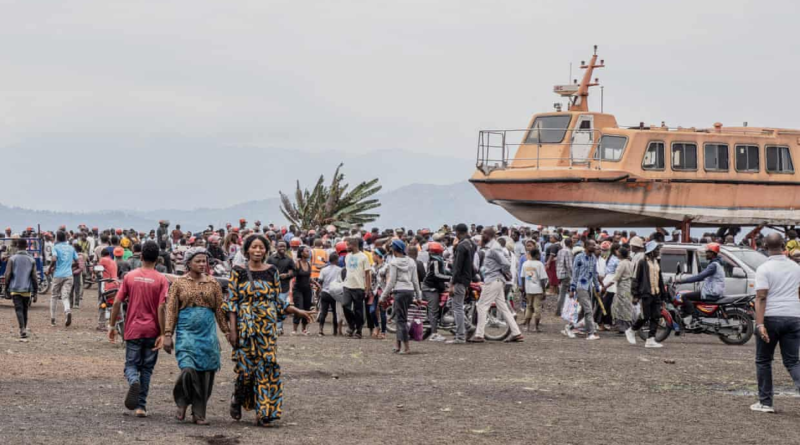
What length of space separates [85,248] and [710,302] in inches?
635

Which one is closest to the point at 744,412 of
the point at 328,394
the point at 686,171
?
the point at 328,394

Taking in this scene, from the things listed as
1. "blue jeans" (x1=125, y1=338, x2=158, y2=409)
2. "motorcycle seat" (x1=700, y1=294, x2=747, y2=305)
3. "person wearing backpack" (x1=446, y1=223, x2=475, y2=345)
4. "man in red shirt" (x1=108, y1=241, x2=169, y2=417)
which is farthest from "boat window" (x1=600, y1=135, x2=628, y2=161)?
"blue jeans" (x1=125, y1=338, x2=158, y2=409)

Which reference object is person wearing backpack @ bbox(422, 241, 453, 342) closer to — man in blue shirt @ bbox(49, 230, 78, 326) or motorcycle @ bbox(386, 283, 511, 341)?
motorcycle @ bbox(386, 283, 511, 341)

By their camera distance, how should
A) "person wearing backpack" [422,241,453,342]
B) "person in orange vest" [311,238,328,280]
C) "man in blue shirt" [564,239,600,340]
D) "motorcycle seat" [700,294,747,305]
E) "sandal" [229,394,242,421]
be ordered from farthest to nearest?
1. "person in orange vest" [311,238,328,280]
2. "man in blue shirt" [564,239,600,340]
3. "motorcycle seat" [700,294,747,305]
4. "person wearing backpack" [422,241,453,342]
5. "sandal" [229,394,242,421]

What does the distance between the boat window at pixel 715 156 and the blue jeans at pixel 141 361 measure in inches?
812

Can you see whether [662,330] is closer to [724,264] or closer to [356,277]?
[724,264]

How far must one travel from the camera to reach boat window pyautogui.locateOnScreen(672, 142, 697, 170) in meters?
27.8

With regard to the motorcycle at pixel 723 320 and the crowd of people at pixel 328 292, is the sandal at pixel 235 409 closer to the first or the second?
the crowd of people at pixel 328 292

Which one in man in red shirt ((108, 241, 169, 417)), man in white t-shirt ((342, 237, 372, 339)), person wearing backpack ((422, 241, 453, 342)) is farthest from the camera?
man in white t-shirt ((342, 237, 372, 339))

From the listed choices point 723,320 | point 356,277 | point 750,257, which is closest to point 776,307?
point 723,320

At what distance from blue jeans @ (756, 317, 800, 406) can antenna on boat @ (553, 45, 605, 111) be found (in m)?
18.4

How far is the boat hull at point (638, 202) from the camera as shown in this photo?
26438 mm

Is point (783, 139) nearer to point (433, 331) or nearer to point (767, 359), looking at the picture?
point (433, 331)

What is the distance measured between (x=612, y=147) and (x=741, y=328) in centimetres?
979
